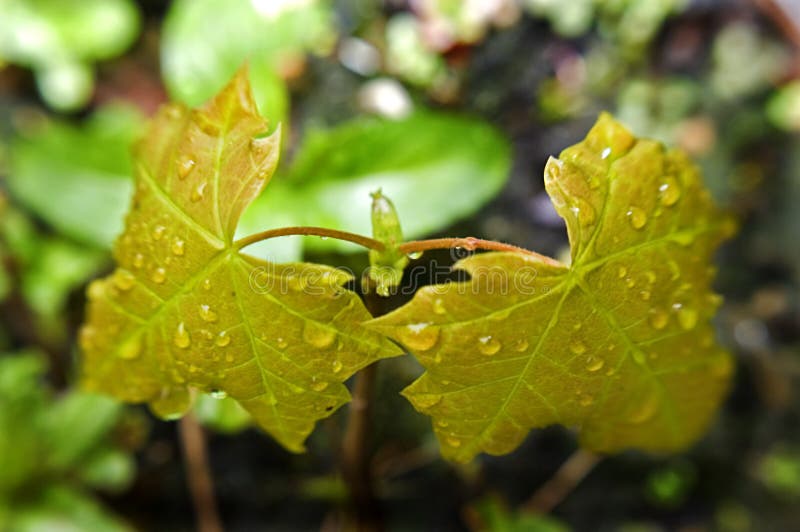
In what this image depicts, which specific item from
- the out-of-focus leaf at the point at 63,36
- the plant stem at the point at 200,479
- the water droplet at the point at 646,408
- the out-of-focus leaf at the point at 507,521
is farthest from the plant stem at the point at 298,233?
the out-of-focus leaf at the point at 63,36

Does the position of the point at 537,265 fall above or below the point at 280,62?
below

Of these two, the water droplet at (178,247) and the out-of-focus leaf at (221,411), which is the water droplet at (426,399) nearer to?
the water droplet at (178,247)

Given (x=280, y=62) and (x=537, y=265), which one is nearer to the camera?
(x=537, y=265)

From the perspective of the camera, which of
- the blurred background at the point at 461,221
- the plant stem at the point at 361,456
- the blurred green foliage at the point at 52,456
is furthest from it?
the blurred background at the point at 461,221

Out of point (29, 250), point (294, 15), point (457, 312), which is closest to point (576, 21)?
point (294, 15)

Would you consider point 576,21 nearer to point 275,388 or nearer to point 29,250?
point 275,388
